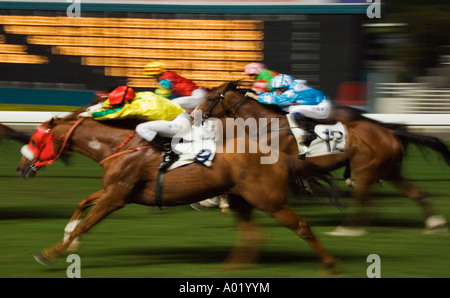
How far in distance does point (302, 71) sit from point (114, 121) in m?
10.2

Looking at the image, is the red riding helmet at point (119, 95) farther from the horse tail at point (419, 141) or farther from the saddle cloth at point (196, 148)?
the horse tail at point (419, 141)

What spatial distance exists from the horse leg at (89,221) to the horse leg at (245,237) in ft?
3.09

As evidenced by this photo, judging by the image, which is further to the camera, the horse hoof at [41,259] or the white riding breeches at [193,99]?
the white riding breeches at [193,99]

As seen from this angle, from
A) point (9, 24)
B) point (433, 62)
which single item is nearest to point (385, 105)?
point (433, 62)

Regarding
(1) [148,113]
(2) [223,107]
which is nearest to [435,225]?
(2) [223,107]

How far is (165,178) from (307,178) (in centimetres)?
113

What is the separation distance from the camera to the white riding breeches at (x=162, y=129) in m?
6.65

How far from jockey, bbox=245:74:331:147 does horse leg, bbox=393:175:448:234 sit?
1078 millimetres

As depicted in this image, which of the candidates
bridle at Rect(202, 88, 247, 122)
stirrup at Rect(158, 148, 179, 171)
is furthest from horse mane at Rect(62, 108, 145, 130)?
bridle at Rect(202, 88, 247, 122)

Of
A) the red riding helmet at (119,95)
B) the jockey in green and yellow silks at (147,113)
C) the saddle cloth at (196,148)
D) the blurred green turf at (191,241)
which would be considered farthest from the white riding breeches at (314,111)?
the red riding helmet at (119,95)

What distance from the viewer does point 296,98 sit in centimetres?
889

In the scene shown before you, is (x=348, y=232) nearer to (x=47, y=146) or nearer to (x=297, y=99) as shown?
(x=297, y=99)

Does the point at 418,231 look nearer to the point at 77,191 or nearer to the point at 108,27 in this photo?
the point at 77,191

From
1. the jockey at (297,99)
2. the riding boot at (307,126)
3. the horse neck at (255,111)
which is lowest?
the riding boot at (307,126)
